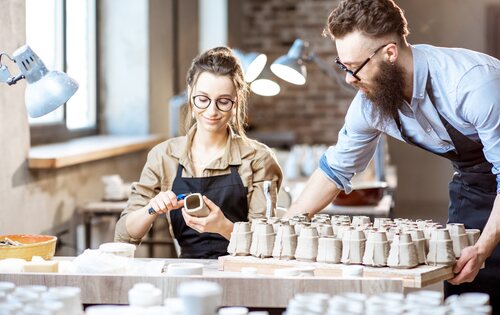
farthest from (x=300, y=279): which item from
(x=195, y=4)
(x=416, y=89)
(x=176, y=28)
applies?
(x=195, y=4)

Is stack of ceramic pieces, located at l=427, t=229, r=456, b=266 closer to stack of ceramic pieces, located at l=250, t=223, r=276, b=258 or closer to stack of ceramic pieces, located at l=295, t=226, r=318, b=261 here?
stack of ceramic pieces, located at l=295, t=226, r=318, b=261

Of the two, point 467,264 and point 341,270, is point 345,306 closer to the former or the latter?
point 341,270

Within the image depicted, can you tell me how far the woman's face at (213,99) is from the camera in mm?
3045

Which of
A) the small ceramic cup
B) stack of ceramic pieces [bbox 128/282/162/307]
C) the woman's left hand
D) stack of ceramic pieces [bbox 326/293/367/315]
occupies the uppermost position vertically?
the small ceramic cup

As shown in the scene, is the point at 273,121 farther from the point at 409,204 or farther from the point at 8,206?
the point at 8,206

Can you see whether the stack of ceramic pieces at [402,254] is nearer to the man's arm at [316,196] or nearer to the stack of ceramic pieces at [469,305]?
the stack of ceramic pieces at [469,305]

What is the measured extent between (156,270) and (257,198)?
33.3 inches

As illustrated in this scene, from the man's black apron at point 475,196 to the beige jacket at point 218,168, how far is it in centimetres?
57

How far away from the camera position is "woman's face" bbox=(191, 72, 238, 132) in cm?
304

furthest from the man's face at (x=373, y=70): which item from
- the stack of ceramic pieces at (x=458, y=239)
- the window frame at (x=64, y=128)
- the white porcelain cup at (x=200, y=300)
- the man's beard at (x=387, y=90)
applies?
the window frame at (x=64, y=128)

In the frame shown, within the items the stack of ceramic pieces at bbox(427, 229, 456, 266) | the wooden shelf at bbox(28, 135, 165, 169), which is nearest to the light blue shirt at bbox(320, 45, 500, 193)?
the stack of ceramic pieces at bbox(427, 229, 456, 266)

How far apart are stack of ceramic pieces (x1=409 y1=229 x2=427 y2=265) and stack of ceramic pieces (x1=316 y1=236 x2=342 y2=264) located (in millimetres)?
196

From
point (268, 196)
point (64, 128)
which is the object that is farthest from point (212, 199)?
point (64, 128)

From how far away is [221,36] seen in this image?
9523 millimetres
